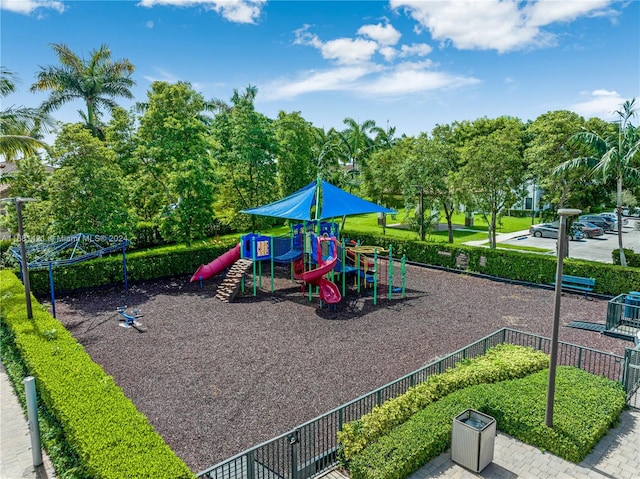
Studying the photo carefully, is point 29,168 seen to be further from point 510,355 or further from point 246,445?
point 510,355

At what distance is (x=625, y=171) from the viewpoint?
62.5 feet

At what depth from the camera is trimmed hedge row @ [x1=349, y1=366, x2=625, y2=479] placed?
7473mm

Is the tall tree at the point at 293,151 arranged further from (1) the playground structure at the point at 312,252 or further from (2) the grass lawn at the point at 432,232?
(1) the playground structure at the point at 312,252

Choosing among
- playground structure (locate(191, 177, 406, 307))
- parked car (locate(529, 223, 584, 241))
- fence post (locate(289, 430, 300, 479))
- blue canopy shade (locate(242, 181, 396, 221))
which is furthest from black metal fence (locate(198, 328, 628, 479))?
parked car (locate(529, 223, 584, 241))

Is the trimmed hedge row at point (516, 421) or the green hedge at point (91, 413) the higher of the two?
the green hedge at point (91, 413)

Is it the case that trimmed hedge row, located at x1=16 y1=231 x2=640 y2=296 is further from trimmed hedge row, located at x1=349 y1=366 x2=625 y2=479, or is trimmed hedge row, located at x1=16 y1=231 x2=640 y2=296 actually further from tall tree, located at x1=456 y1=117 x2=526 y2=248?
trimmed hedge row, located at x1=349 y1=366 x2=625 y2=479

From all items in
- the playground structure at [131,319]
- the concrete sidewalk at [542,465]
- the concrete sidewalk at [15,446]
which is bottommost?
the concrete sidewalk at [15,446]

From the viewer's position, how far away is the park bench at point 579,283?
60.7ft

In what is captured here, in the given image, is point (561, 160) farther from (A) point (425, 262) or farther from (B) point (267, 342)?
(B) point (267, 342)

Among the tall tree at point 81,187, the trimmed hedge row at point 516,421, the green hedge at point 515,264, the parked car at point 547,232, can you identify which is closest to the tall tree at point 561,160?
the green hedge at point 515,264

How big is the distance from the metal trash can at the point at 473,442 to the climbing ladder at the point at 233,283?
12.3 metres

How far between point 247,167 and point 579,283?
18745 millimetres

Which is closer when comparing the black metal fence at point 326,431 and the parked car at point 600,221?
the black metal fence at point 326,431

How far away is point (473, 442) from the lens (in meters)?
7.57
